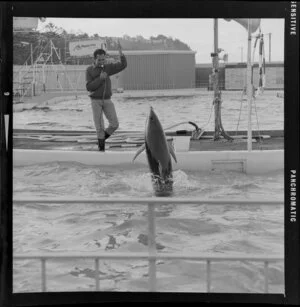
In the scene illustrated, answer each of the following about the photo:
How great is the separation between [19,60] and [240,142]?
740 mm

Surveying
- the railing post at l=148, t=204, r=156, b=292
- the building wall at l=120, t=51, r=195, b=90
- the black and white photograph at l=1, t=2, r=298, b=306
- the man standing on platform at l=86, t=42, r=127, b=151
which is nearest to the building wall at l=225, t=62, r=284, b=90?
the black and white photograph at l=1, t=2, r=298, b=306

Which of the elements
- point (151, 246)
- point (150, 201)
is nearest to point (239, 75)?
point (150, 201)

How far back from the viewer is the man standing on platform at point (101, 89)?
2121 mm

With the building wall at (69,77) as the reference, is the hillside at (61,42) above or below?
above

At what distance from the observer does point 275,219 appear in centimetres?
205

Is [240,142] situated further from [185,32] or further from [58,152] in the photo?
[58,152]

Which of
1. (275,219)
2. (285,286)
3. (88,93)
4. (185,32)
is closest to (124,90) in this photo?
(88,93)

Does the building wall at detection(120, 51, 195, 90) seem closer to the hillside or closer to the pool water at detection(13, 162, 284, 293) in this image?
the hillside

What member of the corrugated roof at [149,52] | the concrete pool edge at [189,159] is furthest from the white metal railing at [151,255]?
the corrugated roof at [149,52]

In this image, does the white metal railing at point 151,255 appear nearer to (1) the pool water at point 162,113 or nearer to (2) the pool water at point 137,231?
(2) the pool water at point 137,231

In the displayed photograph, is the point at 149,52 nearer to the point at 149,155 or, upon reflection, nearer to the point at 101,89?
the point at 101,89

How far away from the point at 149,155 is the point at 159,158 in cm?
3

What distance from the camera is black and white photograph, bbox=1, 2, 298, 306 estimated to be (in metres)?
2.06

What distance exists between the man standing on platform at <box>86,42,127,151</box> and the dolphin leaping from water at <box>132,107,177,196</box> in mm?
115
